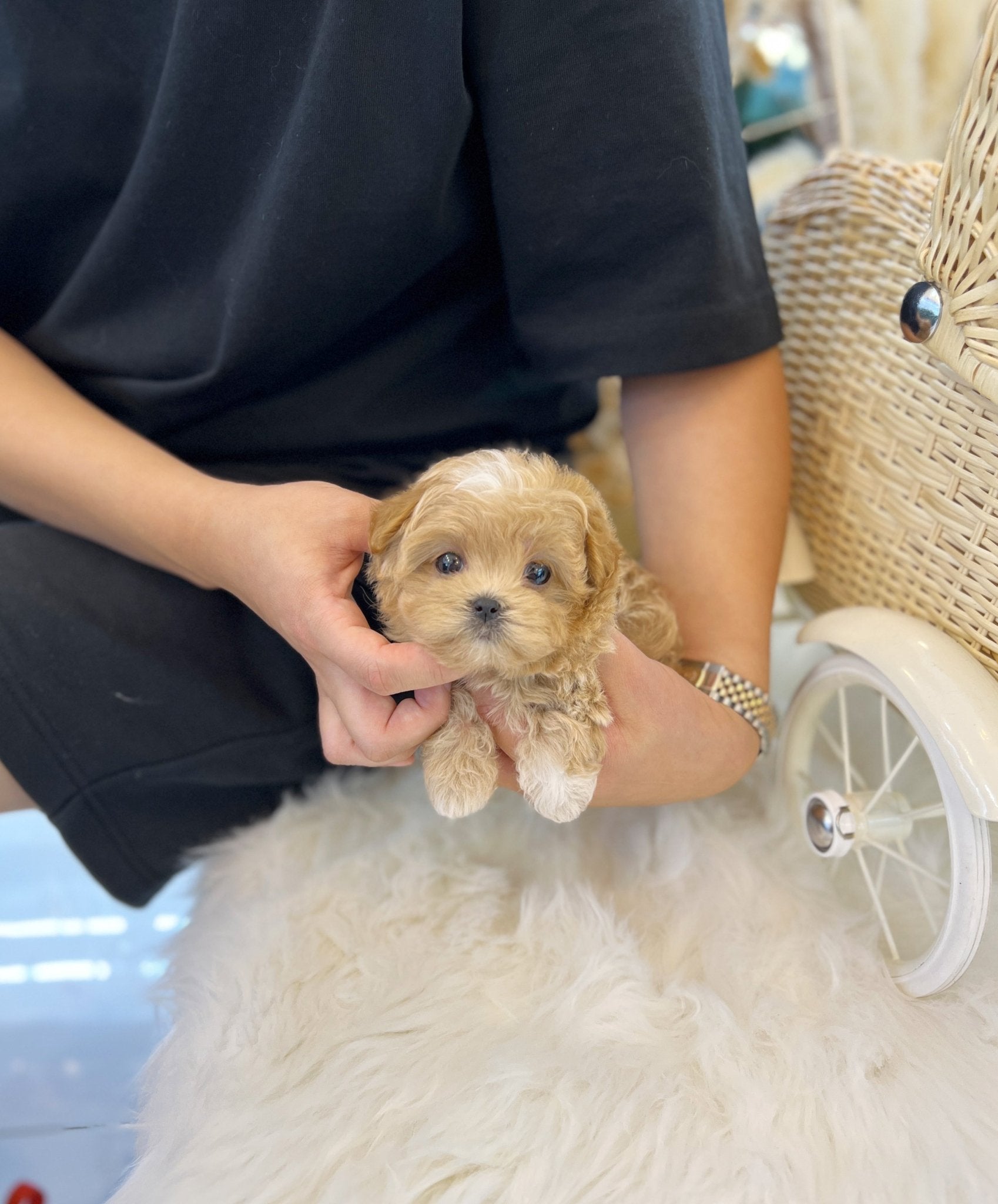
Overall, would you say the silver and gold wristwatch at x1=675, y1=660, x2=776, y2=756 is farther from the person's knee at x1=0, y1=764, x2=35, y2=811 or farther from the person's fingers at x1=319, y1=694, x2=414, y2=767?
the person's knee at x1=0, y1=764, x2=35, y2=811

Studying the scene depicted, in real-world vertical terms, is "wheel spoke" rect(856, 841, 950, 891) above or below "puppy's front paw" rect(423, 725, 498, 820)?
below

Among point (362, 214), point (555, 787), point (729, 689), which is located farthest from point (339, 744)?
point (362, 214)

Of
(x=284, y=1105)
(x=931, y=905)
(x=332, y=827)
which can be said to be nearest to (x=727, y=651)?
(x=931, y=905)

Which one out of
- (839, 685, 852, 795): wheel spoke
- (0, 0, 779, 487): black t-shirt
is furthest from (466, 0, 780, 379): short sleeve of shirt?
(839, 685, 852, 795): wheel spoke

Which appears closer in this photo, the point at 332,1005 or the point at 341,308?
the point at 332,1005

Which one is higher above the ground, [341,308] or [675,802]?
[341,308]

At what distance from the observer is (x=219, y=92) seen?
95 centimetres

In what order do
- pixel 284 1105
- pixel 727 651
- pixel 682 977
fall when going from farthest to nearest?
pixel 727 651
pixel 682 977
pixel 284 1105

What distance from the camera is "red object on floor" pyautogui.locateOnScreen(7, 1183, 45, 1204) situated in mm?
996

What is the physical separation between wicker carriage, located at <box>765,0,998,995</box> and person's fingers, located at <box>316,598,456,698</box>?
500 mm

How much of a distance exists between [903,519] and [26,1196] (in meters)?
1.26

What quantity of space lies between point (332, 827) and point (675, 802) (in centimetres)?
42

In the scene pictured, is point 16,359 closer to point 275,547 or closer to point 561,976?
point 275,547

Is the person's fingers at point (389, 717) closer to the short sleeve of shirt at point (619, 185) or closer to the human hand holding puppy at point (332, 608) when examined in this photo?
the human hand holding puppy at point (332, 608)
